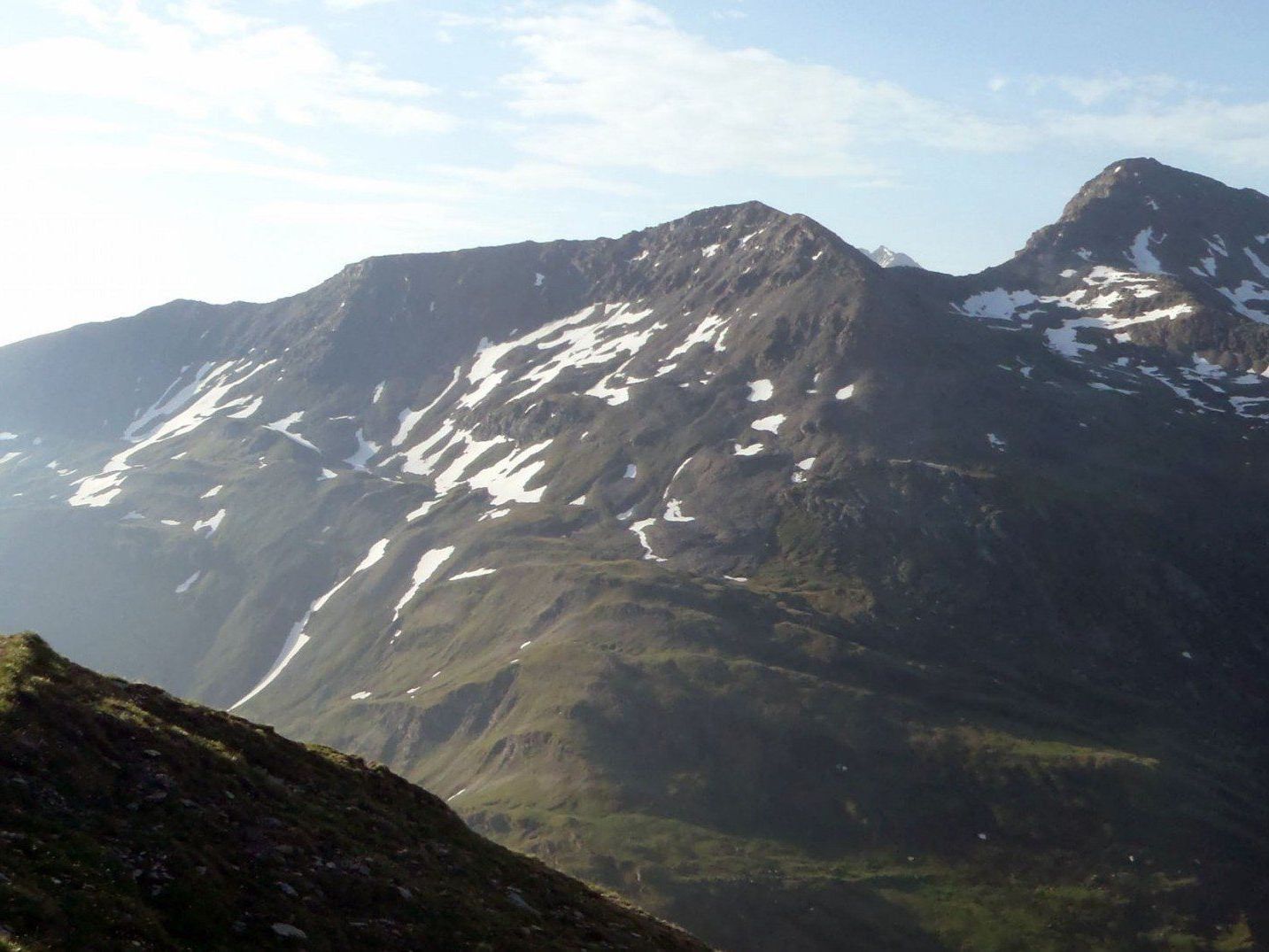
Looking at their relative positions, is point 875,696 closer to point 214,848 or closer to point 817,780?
point 817,780

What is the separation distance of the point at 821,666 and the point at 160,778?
126m

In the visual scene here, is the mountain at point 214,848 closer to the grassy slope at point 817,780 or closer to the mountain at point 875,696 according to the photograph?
the mountain at point 875,696

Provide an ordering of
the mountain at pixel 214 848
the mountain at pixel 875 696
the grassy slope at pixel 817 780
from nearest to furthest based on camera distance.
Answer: the mountain at pixel 214 848 < the grassy slope at pixel 817 780 < the mountain at pixel 875 696

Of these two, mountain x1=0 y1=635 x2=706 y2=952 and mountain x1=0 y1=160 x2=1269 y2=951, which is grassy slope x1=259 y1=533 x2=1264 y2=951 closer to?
mountain x1=0 y1=160 x2=1269 y2=951

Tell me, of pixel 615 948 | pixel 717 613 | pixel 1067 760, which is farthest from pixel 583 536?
pixel 615 948

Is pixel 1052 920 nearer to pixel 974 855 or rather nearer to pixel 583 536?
pixel 974 855

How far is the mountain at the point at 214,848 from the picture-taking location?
20.6 m

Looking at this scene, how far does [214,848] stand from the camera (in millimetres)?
24453

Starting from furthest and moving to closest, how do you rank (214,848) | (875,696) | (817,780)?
(875,696) → (817,780) → (214,848)

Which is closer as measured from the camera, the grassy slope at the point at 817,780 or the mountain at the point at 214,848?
the mountain at the point at 214,848

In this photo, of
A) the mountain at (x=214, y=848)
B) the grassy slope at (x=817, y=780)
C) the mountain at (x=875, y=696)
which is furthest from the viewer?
the mountain at (x=875, y=696)

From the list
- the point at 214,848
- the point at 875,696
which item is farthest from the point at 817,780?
the point at 214,848

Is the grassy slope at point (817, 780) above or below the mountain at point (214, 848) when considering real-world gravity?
below

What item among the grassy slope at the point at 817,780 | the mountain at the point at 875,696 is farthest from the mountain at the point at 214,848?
the grassy slope at the point at 817,780
